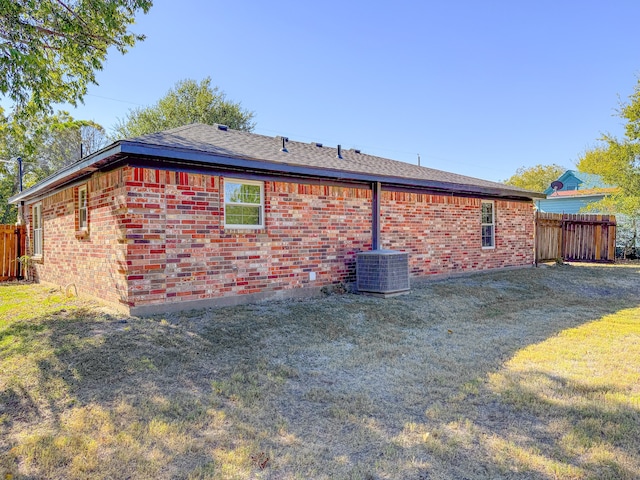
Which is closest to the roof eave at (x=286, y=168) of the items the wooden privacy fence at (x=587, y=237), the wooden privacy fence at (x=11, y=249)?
the wooden privacy fence at (x=587, y=237)

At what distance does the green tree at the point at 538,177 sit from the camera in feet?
138

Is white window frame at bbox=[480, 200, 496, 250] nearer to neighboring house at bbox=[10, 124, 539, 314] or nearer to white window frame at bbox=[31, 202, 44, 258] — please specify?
neighboring house at bbox=[10, 124, 539, 314]

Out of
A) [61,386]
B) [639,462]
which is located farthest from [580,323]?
[61,386]

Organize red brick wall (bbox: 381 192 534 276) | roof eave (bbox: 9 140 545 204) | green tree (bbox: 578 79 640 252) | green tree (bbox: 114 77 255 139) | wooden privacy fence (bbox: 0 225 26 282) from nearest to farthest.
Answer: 1. roof eave (bbox: 9 140 545 204)
2. red brick wall (bbox: 381 192 534 276)
3. wooden privacy fence (bbox: 0 225 26 282)
4. green tree (bbox: 578 79 640 252)
5. green tree (bbox: 114 77 255 139)

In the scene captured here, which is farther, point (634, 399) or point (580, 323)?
point (580, 323)

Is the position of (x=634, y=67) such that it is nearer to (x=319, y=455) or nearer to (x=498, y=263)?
(x=498, y=263)

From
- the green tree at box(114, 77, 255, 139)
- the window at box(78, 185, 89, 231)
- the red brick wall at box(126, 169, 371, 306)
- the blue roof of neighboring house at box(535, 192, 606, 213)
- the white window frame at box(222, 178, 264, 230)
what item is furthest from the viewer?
the green tree at box(114, 77, 255, 139)

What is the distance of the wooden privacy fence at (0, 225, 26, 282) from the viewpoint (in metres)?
13.1

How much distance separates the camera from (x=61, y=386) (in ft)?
12.6

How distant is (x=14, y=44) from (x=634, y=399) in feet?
34.1

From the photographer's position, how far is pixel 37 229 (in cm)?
1199

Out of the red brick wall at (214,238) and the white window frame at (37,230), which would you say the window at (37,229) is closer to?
the white window frame at (37,230)

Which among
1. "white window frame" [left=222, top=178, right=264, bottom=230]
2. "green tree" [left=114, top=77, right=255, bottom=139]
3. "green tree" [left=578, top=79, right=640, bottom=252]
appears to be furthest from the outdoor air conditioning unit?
"green tree" [left=114, top=77, right=255, bottom=139]

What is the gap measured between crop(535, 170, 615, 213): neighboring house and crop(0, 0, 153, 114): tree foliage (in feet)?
79.6
